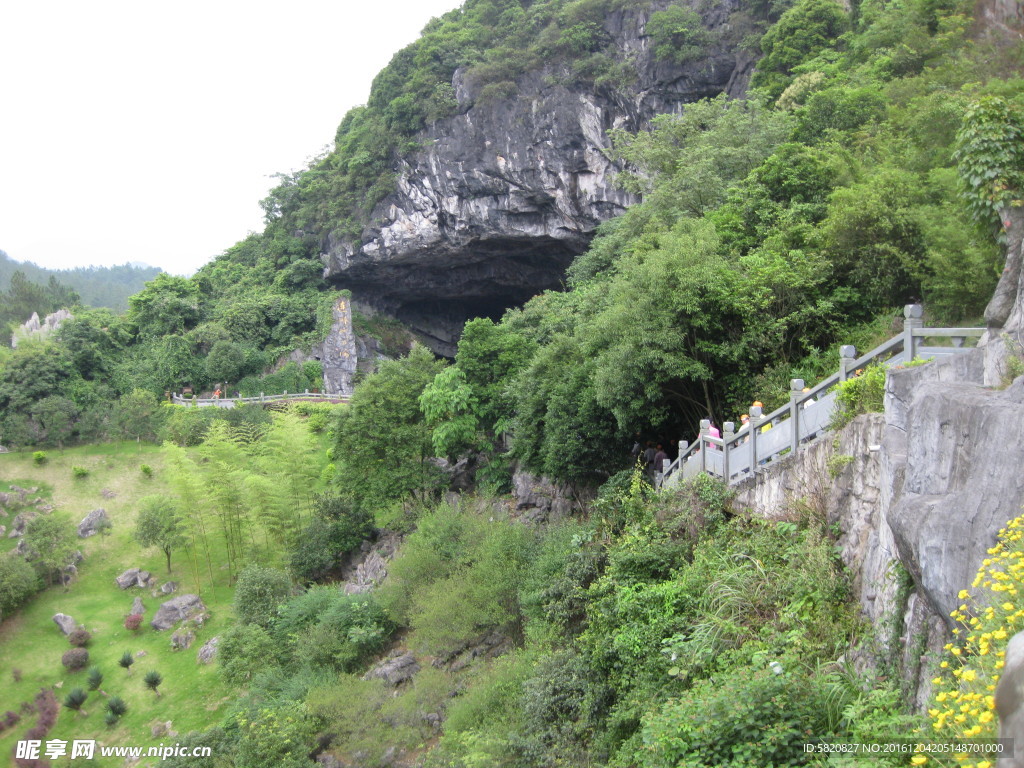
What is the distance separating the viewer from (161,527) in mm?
23016

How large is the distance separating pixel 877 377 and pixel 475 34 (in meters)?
36.1

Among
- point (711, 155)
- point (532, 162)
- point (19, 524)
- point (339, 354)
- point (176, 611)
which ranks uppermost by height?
point (532, 162)

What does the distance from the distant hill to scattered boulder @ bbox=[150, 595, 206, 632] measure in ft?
187

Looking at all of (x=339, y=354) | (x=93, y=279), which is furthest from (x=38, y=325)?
(x=93, y=279)

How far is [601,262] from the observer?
23.0m

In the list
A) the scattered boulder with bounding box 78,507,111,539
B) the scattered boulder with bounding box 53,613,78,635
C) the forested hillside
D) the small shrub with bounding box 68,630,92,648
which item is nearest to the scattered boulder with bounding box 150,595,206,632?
the forested hillside

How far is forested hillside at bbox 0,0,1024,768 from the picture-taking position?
6.11 meters

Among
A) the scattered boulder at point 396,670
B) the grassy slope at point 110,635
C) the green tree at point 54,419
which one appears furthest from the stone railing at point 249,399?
the scattered boulder at point 396,670

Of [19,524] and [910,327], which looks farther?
[19,524]

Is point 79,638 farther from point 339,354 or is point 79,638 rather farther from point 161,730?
point 339,354

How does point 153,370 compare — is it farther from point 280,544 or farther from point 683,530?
point 683,530

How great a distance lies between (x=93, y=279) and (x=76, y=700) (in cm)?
11472

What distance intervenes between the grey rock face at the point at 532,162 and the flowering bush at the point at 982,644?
1180 inches

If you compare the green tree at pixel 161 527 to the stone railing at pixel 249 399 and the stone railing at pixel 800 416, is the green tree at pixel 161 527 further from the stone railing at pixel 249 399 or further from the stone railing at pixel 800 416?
the stone railing at pixel 800 416
